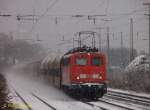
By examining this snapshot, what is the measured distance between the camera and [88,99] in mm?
30562

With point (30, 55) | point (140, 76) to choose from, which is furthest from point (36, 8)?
point (30, 55)

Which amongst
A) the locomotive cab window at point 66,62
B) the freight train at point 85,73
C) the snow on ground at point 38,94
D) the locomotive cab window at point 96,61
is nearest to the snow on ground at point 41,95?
the snow on ground at point 38,94

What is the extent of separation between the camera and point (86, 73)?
29328mm

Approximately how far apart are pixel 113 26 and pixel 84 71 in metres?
33.1

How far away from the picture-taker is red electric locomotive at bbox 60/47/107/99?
28797 millimetres

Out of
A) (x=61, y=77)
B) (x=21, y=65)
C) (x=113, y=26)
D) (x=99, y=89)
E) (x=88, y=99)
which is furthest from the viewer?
(x=21, y=65)

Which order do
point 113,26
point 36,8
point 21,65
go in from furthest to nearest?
point 21,65
point 113,26
point 36,8

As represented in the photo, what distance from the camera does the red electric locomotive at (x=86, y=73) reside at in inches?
1134

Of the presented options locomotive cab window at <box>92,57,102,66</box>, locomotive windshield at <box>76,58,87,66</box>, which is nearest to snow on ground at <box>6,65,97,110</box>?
locomotive windshield at <box>76,58,87,66</box>

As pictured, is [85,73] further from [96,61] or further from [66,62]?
[66,62]

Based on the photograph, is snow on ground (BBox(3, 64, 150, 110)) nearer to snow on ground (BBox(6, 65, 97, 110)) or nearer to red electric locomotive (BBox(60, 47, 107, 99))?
snow on ground (BBox(6, 65, 97, 110))

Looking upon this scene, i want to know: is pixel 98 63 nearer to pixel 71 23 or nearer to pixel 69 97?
pixel 69 97

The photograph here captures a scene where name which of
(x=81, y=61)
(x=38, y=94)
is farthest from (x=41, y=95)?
(x=81, y=61)

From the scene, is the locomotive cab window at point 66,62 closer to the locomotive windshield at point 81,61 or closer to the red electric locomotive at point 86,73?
the red electric locomotive at point 86,73
